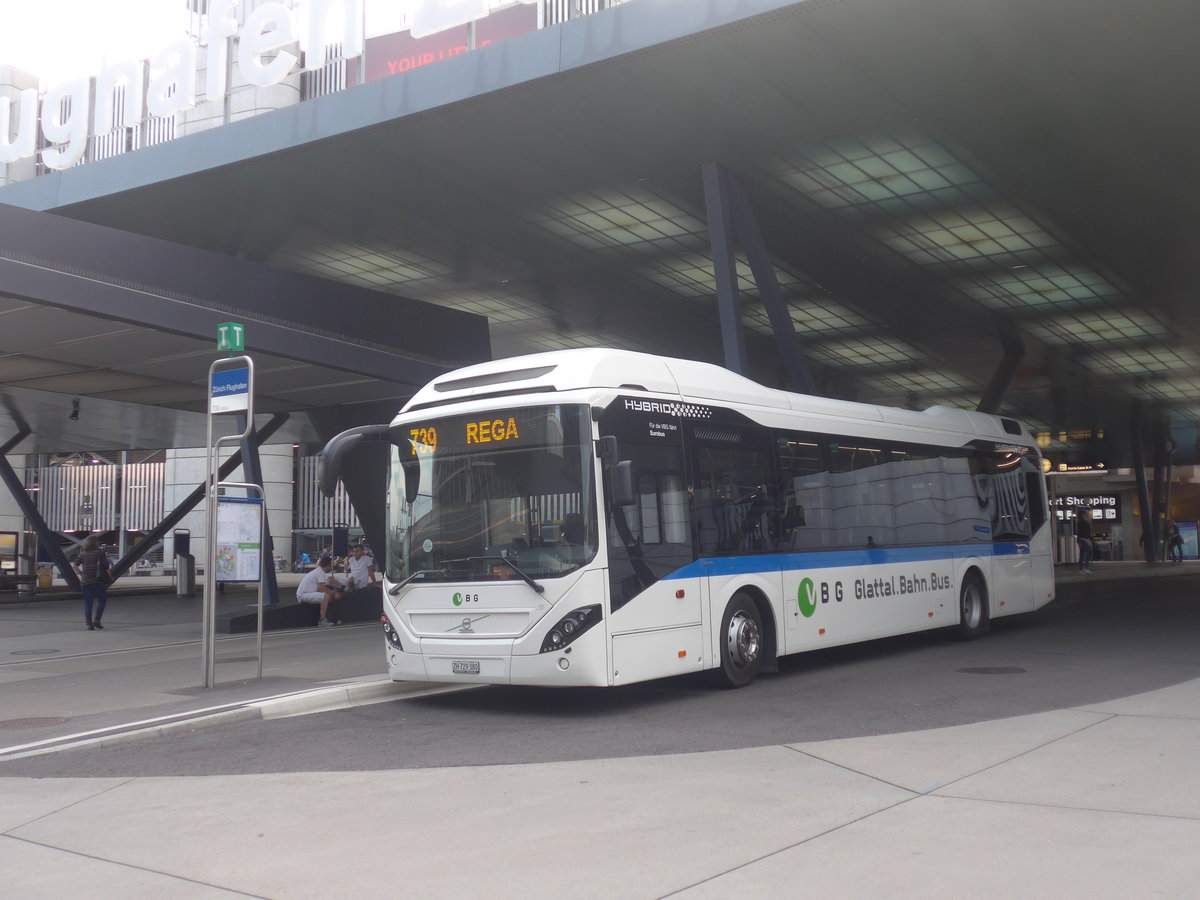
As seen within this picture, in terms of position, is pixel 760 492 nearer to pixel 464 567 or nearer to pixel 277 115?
pixel 464 567

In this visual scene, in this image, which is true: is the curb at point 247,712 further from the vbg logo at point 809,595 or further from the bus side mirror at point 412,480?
the vbg logo at point 809,595

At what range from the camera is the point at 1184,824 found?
5621mm

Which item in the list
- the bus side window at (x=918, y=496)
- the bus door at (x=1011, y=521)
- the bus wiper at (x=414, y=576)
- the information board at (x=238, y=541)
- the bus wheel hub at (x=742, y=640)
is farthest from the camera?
the bus door at (x=1011, y=521)

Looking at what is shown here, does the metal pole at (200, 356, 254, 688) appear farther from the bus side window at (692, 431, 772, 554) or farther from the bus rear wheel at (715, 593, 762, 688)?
the bus rear wheel at (715, 593, 762, 688)

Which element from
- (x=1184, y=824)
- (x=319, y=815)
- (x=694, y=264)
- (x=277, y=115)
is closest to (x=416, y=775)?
(x=319, y=815)

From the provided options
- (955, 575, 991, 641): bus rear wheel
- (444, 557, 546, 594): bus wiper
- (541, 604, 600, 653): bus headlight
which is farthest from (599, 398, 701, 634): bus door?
(955, 575, 991, 641): bus rear wheel

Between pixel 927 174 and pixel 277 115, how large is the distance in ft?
40.5

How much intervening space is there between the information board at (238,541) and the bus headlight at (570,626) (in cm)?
476

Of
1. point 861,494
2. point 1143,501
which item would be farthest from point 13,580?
point 1143,501

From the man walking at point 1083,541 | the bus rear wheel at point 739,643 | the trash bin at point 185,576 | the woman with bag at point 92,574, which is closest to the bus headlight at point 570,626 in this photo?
the bus rear wheel at point 739,643

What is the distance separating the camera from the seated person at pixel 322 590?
20.8 m

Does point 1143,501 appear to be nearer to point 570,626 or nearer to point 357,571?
point 357,571

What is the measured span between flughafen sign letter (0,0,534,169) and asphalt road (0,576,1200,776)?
12296mm

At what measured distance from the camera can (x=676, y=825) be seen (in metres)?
5.84
